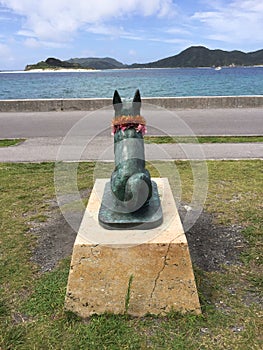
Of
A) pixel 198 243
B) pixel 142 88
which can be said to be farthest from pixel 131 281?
pixel 142 88

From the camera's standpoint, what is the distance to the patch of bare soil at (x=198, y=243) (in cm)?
425

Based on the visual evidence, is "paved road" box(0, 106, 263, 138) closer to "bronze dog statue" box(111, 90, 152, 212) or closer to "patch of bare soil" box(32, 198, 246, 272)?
"patch of bare soil" box(32, 198, 246, 272)

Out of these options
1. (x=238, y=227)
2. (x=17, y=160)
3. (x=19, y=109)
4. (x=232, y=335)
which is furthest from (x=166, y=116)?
(x=232, y=335)

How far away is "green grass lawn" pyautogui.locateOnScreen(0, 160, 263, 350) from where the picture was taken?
9.90ft

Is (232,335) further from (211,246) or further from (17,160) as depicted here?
(17,160)

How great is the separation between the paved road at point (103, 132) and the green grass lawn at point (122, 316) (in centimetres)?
367

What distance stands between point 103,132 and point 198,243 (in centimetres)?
779

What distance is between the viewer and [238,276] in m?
3.94

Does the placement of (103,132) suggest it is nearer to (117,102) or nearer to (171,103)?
(171,103)

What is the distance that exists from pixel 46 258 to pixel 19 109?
1379 cm

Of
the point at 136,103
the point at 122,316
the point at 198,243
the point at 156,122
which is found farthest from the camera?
the point at 156,122

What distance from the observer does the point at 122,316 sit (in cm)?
330

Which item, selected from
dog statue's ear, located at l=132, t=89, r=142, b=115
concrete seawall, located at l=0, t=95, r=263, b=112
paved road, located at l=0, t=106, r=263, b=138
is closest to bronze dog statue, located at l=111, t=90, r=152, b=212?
dog statue's ear, located at l=132, t=89, r=142, b=115

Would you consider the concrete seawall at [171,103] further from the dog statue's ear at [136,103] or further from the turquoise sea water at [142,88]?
the dog statue's ear at [136,103]
